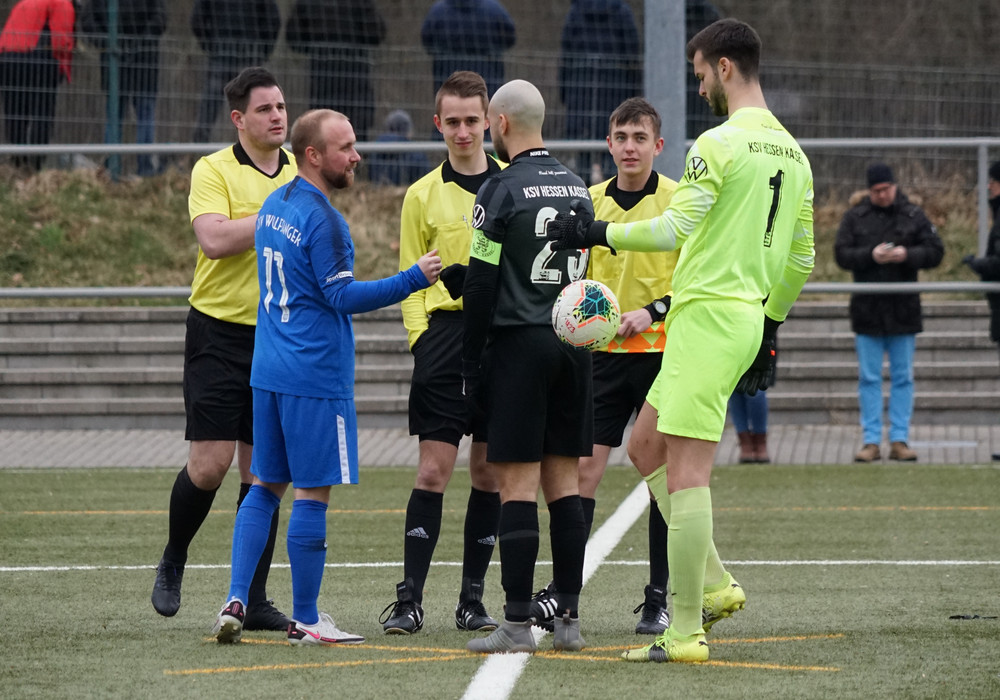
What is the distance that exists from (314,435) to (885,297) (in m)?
7.23

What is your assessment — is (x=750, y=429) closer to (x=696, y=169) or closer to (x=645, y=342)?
(x=645, y=342)

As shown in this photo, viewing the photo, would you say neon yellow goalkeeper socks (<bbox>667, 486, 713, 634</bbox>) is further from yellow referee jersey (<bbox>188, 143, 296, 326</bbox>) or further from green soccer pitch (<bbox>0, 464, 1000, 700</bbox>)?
yellow referee jersey (<bbox>188, 143, 296, 326</bbox>)

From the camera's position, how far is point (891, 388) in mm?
11703

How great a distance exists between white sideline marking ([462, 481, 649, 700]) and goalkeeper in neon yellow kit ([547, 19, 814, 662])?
43 cm

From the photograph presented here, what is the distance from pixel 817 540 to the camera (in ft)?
27.7

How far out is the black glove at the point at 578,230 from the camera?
5289mm

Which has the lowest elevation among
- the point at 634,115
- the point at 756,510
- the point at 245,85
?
the point at 756,510

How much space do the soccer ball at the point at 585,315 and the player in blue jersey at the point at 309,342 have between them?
0.50m

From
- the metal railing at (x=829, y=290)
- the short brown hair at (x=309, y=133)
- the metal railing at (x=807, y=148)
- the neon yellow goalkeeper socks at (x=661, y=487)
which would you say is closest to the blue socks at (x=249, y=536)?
the short brown hair at (x=309, y=133)

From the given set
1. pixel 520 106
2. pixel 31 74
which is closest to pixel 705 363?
pixel 520 106

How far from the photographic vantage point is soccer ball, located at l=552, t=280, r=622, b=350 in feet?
17.7

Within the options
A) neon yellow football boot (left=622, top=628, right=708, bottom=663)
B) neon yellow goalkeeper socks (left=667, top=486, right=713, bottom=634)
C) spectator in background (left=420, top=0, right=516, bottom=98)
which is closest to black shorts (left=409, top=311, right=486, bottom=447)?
neon yellow goalkeeper socks (left=667, top=486, right=713, bottom=634)

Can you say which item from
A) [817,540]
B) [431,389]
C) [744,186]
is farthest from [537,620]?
[817,540]

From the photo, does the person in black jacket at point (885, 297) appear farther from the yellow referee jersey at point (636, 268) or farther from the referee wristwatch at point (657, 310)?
the referee wristwatch at point (657, 310)
